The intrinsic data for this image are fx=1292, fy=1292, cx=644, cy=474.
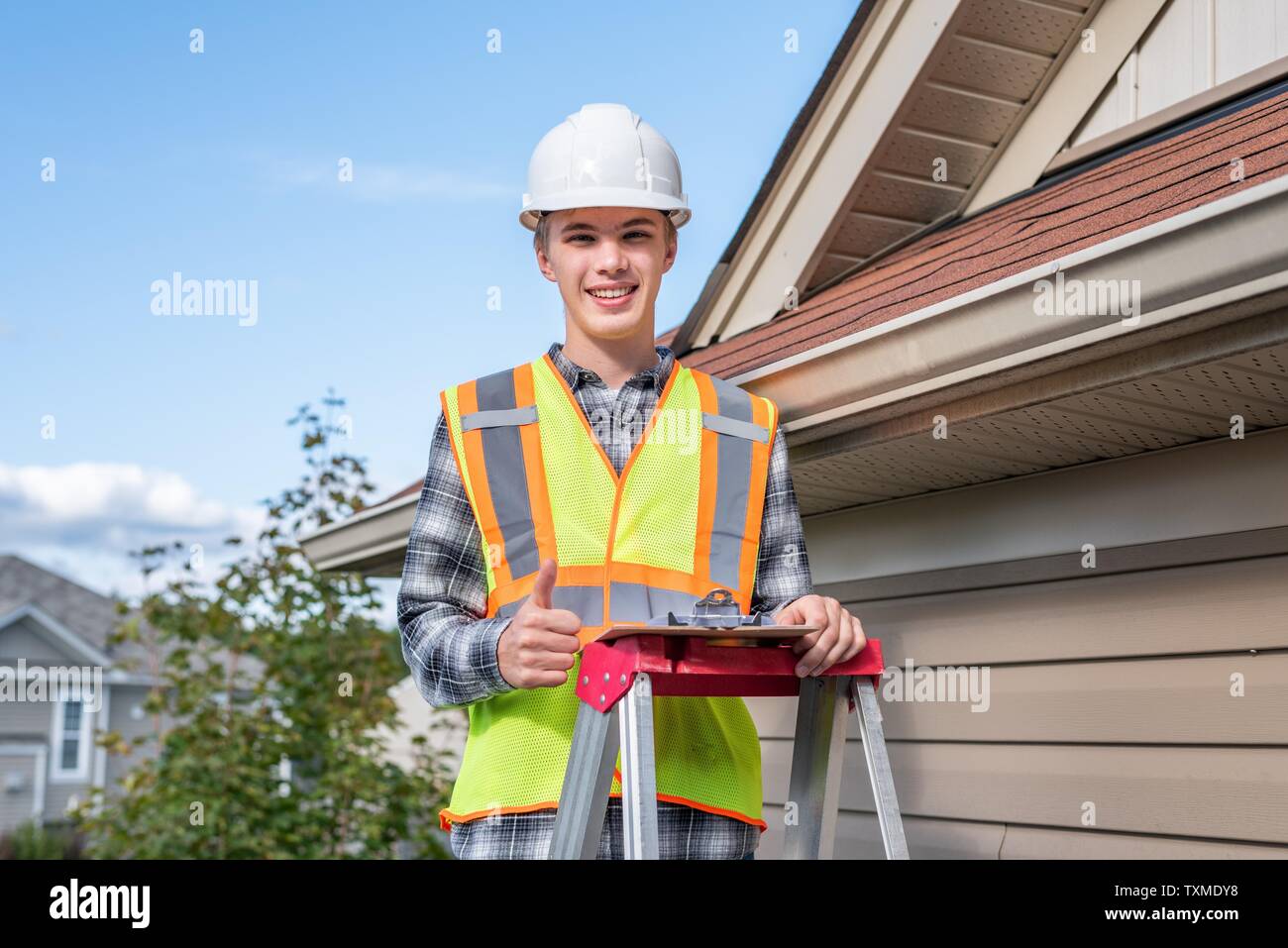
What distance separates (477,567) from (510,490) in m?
0.20

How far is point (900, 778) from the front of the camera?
4.11 metres

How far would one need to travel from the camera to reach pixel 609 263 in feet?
8.21

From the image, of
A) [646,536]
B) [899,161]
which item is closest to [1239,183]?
[646,536]

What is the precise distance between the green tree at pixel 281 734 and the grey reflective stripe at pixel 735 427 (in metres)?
6.03

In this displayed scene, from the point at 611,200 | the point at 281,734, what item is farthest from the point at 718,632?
the point at 281,734

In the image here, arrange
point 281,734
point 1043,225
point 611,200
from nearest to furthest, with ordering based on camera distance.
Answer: point 611,200 < point 1043,225 < point 281,734

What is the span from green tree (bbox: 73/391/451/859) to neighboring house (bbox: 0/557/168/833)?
15.6 m

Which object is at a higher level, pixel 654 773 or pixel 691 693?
pixel 691 693

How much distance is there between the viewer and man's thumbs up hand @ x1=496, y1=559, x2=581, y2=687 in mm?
2061

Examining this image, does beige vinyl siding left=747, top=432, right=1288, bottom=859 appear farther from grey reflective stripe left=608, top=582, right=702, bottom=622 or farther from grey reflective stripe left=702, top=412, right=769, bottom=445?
grey reflective stripe left=608, top=582, right=702, bottom=622

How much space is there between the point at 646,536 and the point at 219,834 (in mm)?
6526

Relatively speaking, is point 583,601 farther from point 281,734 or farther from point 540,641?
point 281,734
